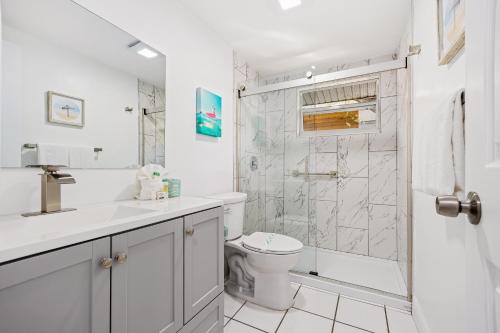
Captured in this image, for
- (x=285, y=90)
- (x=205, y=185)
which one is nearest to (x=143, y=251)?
(x=205, y=185)

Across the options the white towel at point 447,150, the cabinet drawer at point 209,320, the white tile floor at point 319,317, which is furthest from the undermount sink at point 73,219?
the white towel at point 447,150

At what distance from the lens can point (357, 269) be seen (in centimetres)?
225

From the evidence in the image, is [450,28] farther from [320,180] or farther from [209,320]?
[320,180]

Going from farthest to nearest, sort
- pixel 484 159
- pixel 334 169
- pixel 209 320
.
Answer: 1. pixel 334 169
2. pixel 209 320
3. pixel 484 159

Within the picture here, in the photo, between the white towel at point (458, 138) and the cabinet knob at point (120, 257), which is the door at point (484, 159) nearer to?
the white towel at point (458, 138)

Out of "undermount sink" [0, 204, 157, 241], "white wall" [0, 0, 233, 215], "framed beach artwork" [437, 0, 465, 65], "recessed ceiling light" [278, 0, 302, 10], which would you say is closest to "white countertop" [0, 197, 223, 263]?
"undermount sink" [0, 204, 157, 241]

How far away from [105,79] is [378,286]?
2.54m

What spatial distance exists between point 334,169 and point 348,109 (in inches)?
28.1

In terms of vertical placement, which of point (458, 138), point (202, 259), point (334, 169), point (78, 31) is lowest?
point (202, 259)

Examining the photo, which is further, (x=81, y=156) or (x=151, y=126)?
(x=151, y=126)

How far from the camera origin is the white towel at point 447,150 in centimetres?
77

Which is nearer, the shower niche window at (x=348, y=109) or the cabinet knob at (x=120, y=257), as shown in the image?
the cabinet knob at (x=120, y=257)

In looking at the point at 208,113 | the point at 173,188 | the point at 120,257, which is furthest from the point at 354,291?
the point at 208,113

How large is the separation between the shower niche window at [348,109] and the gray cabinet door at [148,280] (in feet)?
5.96
